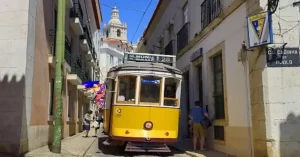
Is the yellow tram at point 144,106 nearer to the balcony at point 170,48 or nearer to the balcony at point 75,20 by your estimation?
the balcony at point 75,20

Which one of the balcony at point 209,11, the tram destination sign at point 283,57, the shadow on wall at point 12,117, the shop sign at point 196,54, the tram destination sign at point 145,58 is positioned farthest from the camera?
the shop sign at point 196,54

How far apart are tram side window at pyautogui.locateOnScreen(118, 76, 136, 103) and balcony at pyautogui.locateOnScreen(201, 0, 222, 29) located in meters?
3.82

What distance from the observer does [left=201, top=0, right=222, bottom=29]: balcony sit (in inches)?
481

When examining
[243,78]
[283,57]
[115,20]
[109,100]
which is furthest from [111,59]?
[283,57]

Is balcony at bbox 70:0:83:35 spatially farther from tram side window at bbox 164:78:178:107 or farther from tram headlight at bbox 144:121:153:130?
tram headlight at bbox 144:121:153:130

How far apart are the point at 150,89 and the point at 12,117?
13.3ft

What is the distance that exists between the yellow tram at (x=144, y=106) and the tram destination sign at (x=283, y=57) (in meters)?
3.51

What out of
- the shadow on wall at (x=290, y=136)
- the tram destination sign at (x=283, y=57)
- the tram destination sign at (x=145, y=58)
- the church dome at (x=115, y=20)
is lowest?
the shadow on wall at (x=290, y=136)

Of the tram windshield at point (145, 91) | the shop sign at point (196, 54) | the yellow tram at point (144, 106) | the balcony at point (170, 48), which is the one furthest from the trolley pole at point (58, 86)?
the balcony at point (170, 48)

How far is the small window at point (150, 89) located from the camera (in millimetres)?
10742

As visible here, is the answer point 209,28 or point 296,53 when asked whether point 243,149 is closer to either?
point 296,53

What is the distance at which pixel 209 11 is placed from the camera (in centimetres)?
1310

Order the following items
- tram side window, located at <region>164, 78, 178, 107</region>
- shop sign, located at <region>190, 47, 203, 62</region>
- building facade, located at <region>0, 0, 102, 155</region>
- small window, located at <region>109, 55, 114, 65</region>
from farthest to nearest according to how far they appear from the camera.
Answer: small window, located at <region>109, 55, 114, 65</region>, shop sign, located at <region>190, 47, 203, 62</region>, tram side window, located at <region>164, 78, 178, 107</region>, building facade, located at <region>0, 0, 102, 155</region>

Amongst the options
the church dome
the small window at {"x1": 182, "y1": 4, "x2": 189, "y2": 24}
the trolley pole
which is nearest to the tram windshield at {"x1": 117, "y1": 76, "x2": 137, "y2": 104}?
the trolley pole
